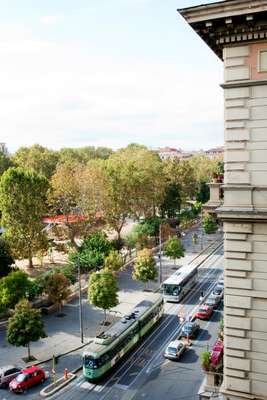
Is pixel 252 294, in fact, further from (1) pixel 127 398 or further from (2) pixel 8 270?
(2) pixel 8 270

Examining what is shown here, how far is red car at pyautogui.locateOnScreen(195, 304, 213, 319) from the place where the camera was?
39759 mm

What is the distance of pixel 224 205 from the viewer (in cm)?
1512

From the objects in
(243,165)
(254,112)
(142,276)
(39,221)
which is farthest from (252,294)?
(39,221)

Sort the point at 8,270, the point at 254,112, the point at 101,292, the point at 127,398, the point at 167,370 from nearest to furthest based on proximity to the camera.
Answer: the point at 254,112 < the point at 127,398 < the point at 167,370 < the point at 101,292 < the point at 8,270

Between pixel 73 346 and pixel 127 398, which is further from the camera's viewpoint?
pixel 73 346

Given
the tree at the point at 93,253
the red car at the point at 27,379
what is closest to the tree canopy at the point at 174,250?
the tree at the point at 93,253

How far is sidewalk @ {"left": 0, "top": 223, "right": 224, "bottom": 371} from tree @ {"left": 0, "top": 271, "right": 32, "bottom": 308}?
2687mm

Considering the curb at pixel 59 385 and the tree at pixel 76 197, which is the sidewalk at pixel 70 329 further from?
the tree at pixel 76 197

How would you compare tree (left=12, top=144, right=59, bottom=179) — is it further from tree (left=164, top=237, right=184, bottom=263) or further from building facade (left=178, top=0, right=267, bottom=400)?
building facade (left=178, top=0, right=267, bottom=400)

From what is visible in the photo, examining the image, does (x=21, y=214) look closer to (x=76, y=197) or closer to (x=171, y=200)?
(x=76, y=197)

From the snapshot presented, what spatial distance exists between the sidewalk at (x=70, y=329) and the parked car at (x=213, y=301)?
287 inches

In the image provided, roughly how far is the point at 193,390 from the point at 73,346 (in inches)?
427

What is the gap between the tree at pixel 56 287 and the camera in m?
40.6

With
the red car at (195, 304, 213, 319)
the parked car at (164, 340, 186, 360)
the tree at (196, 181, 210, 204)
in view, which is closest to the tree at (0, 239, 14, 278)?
the red car at (195, 304, 213, 319)
